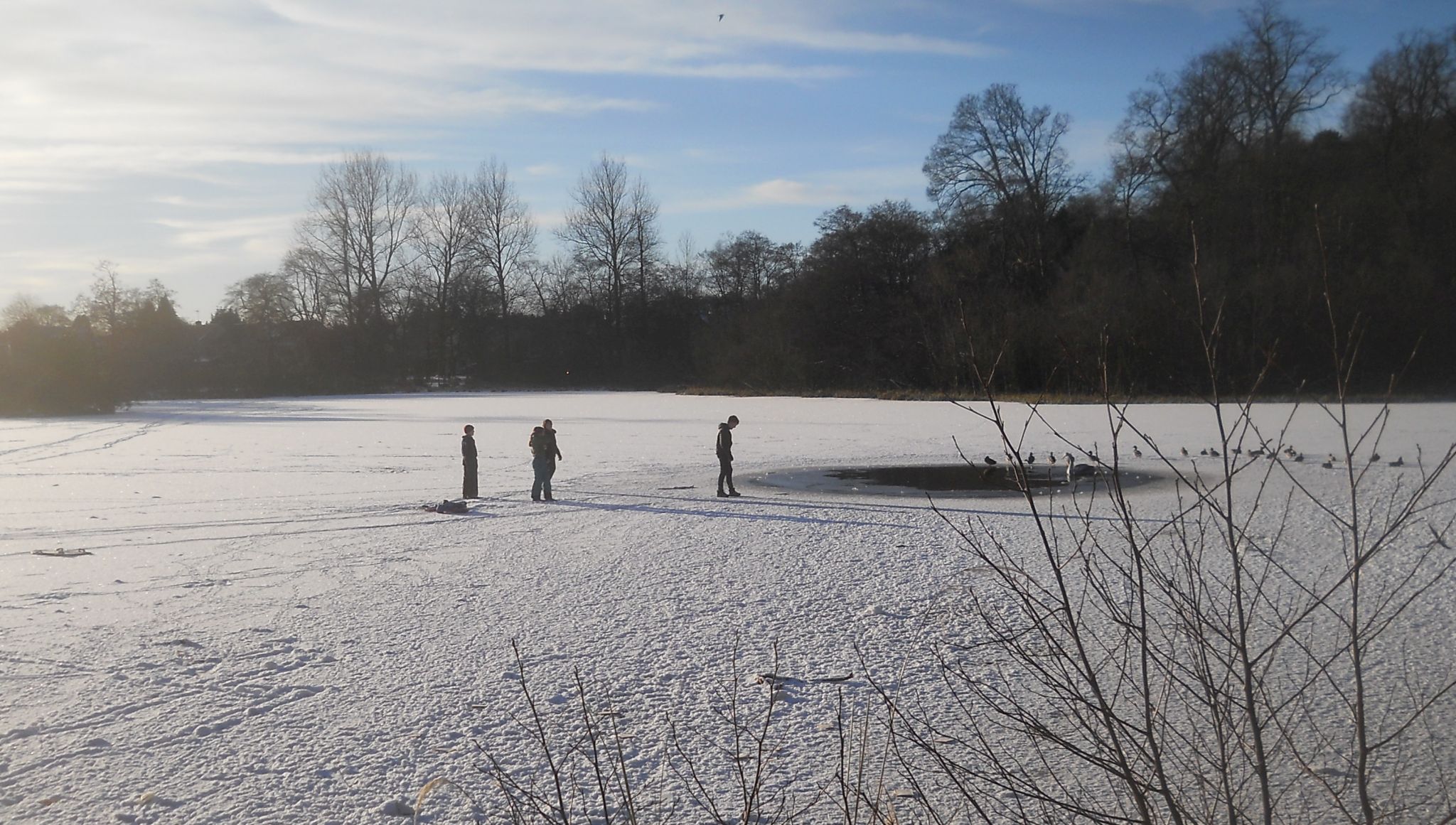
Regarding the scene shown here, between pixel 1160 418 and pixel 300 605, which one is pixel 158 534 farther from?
pixel 1160 418

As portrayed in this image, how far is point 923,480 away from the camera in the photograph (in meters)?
14.3

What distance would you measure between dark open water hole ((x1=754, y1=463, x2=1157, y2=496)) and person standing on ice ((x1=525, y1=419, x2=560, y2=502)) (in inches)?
118

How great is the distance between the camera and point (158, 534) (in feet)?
33.6

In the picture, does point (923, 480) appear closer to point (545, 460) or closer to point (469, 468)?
point (545, 460)

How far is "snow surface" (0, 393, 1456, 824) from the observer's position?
446cm

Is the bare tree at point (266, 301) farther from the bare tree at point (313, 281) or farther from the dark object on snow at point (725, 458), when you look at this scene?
the dark object on snow at point (725, 458)

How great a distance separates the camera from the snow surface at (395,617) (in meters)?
4.46

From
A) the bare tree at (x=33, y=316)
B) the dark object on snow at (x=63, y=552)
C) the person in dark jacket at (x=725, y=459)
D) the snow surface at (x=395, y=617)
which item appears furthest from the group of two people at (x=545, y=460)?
the bare tree at (x=33, y=316)

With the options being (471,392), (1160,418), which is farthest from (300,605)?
(471,392)

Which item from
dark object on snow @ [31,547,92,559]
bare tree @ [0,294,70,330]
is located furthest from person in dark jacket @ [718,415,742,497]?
bare tree @ [0,294,70,330]

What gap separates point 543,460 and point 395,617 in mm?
5865

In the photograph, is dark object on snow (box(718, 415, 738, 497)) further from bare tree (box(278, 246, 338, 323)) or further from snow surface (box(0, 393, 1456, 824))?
bare tree (box(278, 246, 338, 323))

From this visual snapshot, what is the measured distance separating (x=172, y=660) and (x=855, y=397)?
34.8 m

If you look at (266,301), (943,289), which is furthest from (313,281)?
(943,289)
